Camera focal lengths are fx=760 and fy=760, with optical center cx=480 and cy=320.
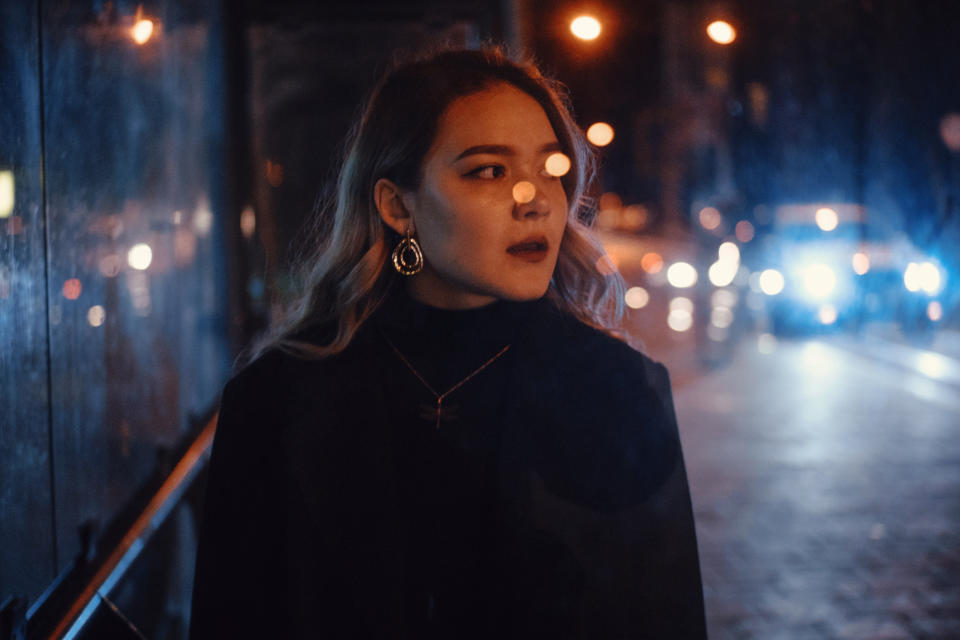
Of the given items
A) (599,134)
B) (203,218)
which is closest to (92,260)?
(599,134)

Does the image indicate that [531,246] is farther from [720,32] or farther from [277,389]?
[720,32]

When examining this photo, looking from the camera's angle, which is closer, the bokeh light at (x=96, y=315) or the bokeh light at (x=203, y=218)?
the bokeh light at (x=96, y=315)

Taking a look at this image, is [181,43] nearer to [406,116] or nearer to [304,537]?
[406,116]

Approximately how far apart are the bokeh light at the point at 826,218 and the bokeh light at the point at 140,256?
42.6 ft

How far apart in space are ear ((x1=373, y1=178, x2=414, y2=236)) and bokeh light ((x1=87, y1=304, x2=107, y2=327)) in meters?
1.15

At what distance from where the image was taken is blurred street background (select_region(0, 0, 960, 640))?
5.97 feet

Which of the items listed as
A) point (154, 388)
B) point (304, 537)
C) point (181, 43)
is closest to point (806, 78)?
point (181, 43)

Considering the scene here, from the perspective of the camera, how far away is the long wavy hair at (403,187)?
1.60 meters

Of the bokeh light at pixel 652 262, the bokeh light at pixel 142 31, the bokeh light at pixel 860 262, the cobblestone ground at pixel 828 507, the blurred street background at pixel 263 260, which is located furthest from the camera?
the bokeh light at pixel 652 262

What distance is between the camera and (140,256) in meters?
2.91

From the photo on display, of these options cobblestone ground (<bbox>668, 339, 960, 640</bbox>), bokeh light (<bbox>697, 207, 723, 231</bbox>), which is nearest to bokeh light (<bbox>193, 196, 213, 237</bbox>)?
cobblestone ground (<bbox>668, 339, 960, 640</bbox>)

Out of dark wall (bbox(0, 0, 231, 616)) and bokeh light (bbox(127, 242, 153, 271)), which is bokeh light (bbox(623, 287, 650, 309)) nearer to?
dark wall (bbox(0, 0, 231, 616))

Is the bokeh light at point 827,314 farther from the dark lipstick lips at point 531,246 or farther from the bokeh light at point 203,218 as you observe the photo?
the dark lipstick lips at point 531,246

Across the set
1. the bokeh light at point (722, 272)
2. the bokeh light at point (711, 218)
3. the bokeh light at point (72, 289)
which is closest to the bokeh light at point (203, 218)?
the bokeh light at point (72, 289)
